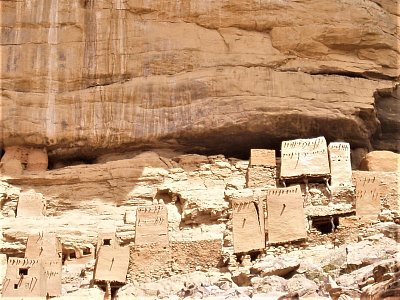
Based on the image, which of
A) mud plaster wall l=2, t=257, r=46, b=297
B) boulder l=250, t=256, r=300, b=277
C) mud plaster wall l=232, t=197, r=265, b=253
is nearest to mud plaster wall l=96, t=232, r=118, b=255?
mud plaster wall l=2, t=257, r=46, b=297

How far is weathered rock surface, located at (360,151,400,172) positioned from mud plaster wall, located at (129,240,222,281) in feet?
15.5

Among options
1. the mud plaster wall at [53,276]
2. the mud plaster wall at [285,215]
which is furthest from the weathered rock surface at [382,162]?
the mud plaster wall at [53,276]

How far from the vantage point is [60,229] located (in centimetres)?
3191

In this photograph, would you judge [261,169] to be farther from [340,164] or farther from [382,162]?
[382,162]

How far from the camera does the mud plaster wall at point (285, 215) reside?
29.8m

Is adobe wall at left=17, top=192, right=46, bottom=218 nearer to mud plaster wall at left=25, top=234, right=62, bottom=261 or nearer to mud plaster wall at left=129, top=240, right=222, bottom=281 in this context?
mud plaster wall at left=25, top=234, right=62, bottom=261

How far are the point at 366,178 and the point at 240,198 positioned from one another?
2.92 meters

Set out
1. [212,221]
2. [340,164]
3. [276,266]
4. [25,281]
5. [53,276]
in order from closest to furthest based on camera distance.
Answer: [276,266], [25,281], [53,276], [212,221], [340,164]

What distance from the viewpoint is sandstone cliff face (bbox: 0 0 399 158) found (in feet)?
111

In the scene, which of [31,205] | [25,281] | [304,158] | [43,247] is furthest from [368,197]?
[31,205]

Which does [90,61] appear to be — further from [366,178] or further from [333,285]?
[333,285]

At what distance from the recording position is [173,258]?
3019cm

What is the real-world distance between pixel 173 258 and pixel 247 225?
1.80m

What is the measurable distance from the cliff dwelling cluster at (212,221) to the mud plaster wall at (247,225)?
2 cm
